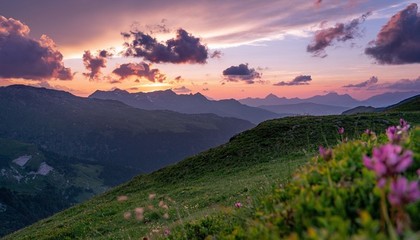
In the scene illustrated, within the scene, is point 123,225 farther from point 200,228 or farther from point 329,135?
point 329,135

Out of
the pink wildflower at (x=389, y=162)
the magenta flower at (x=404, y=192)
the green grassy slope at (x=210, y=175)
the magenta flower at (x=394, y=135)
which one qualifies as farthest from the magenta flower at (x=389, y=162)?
the green grassy slope at (x=210, y=175)

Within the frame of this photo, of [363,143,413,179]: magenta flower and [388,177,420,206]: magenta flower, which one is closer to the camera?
[388,177,420,206]: magenta flower

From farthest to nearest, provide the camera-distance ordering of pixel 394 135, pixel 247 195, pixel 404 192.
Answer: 1. pixel 247 195
2. pixel 394 135
3. pixel 404 192

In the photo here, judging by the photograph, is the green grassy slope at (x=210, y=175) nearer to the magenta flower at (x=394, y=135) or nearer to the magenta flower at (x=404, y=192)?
the magenta flower at (x=394, y=135)

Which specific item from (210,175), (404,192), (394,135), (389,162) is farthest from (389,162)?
(210,175)

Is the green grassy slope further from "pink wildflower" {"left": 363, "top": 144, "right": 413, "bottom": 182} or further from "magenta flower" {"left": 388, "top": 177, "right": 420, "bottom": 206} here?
"magenta flower" {"left": 388, "top": 177, "right": 420, "bottom": 206}

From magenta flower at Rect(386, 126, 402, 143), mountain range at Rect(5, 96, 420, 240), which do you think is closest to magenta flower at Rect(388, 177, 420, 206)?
mountain range at Rect(5, 96, 420, 240)

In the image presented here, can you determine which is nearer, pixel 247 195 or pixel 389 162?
pixel 389 162

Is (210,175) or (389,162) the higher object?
(389,162)

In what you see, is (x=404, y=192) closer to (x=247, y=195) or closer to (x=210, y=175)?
(x=247, y=195)

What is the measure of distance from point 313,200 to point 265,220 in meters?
1.04

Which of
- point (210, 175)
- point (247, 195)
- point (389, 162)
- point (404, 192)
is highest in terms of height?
point (389, 162)

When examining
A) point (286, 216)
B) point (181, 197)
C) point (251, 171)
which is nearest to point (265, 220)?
point (286, 216)

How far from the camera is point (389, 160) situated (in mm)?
3215
